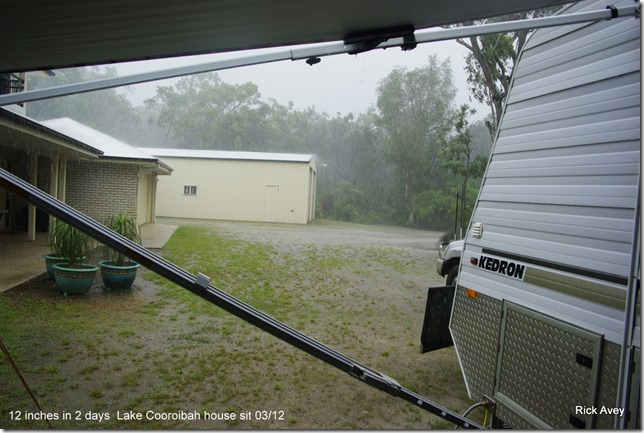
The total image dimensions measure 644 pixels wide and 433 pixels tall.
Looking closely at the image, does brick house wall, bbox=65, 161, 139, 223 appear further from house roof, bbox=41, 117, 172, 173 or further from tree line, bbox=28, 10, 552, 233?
tree line, bbox=28, 10, 552, 233

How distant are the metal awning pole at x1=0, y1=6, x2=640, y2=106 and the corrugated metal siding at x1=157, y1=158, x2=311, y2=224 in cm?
899

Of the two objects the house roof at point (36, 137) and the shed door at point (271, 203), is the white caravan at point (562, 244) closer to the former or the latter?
the house roof at point (36, 137)

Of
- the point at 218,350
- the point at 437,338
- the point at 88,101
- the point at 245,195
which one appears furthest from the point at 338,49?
the point at 245,195

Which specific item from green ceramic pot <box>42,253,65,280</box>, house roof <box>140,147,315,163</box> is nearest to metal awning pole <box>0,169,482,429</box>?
green ceramic pot <box>42,253,65,280</box>

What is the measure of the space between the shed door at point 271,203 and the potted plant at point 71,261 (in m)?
7.33

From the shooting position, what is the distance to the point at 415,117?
30.5ft

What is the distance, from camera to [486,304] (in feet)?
6.82

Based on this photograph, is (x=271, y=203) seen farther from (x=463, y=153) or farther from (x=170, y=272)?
(x=170, y=272)

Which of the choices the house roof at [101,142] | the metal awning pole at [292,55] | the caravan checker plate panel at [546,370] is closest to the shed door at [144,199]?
the house roof at [101,142]

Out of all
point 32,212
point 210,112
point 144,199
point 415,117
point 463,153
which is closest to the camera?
point 32,212

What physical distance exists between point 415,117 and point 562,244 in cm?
804

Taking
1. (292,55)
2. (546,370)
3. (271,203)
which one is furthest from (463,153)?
(271,203)

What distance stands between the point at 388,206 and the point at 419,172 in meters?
1.19

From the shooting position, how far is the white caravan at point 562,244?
55.8 inches
